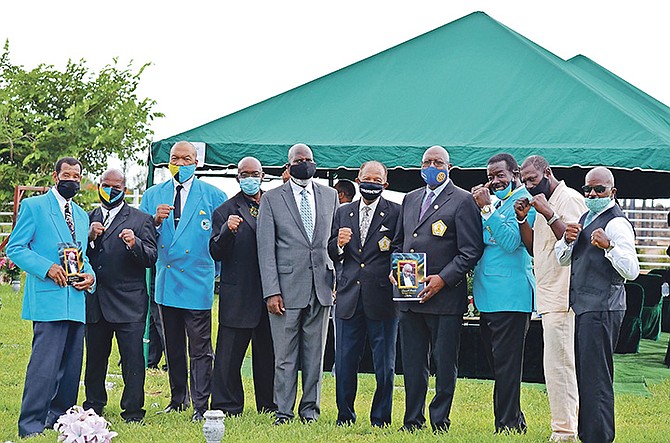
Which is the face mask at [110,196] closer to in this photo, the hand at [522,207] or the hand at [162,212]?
the hand at [162,212]

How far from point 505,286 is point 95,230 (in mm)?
3040

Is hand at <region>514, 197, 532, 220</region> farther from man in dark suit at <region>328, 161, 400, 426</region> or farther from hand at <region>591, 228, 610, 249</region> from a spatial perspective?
man in dark suit at <region>328, 161, 400, 426</region>

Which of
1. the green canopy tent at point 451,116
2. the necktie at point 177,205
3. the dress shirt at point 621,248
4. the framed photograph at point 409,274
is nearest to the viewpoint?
the dress shirt at point 621,248

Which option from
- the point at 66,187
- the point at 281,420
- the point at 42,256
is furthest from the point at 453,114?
the point at 42,256

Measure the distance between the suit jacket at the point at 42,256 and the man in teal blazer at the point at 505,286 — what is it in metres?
2.87

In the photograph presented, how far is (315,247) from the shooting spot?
7488 mm

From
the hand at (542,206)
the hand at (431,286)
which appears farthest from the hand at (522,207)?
the hand at (431,286)

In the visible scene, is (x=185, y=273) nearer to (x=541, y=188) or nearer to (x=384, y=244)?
(x=384, y=244)

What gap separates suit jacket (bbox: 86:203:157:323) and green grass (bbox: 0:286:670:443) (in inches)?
32.3

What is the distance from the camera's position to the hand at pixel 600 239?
590 centimetres

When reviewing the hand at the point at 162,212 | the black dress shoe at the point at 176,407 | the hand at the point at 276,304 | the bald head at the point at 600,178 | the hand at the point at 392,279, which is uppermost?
the bald head at the point at 600,178

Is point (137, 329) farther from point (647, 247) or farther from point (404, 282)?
point (647, 247)

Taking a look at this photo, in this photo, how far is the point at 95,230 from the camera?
24.5 feet

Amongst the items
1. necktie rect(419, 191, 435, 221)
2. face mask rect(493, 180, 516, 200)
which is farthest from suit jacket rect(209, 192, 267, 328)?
face mask rect(493, 180, 516, 200)
